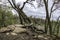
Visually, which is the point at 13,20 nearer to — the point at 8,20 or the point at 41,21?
the point at 8,20

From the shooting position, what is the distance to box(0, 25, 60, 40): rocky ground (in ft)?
8.34

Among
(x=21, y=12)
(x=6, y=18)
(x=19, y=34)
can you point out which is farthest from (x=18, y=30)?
(x=6, y=18)

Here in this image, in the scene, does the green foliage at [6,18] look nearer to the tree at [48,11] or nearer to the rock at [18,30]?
the rock at [18,30]

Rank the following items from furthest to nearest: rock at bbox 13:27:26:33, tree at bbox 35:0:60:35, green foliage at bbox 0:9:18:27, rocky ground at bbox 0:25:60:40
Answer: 1. green foliage at bbox 0:9:18:27
2. tree at bbox 35:0:60:35
3. rock at bbox 13:27:26:33
4. rocky ground at bbox 0:25:60:40

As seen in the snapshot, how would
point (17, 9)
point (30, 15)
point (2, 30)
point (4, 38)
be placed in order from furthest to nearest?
1. point (30, 15)
2. point (17, 9)
3. point (2, 30)
4. point (4, 38)

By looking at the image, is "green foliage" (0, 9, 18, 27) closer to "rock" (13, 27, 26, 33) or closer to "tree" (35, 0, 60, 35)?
"rock" (13, 27, 26, 33)

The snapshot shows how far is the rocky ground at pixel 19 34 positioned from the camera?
8.34ft

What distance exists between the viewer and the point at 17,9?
302cm

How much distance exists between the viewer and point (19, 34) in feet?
8.62

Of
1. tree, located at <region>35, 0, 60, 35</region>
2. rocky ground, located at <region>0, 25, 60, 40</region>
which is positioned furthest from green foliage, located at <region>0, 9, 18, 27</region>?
tree, located at <region>35, 0, 60, 35</region>

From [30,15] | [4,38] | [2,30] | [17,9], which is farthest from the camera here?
[30,15]

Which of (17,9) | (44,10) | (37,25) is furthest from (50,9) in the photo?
(17,9)

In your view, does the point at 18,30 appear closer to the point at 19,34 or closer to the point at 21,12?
the point at 19,34

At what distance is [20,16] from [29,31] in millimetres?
433
